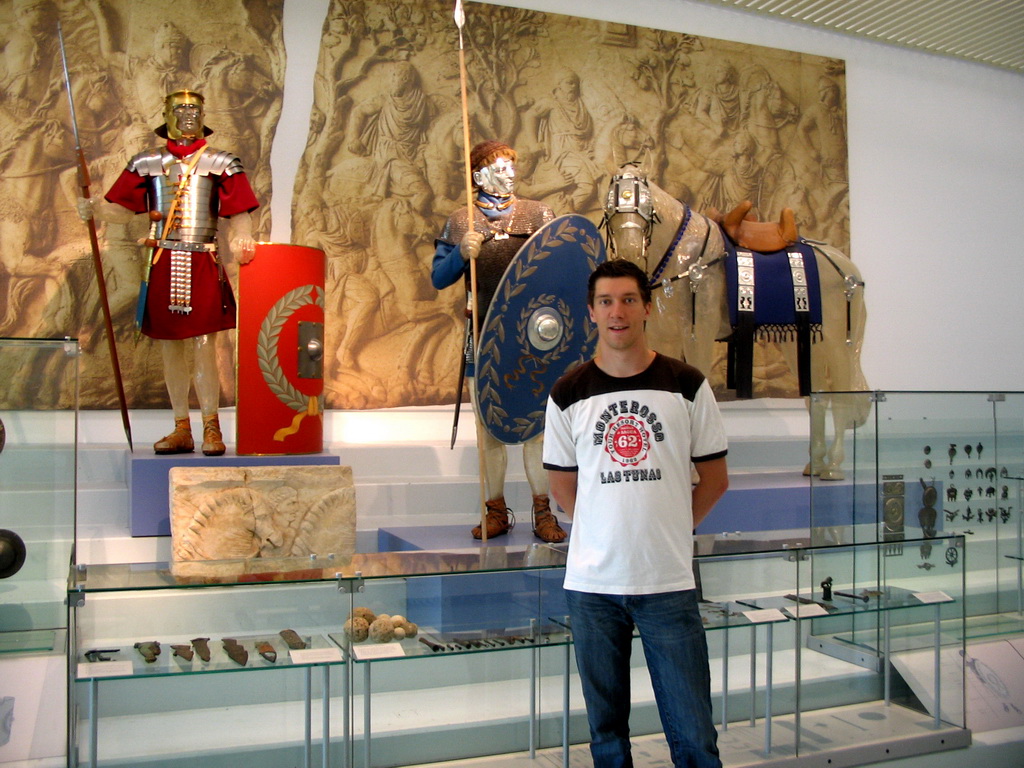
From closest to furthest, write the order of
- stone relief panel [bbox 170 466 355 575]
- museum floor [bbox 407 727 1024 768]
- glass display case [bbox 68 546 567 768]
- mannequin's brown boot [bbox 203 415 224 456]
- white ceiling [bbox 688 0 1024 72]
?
glass display case [bbox 68 546 567 768] → museum floor [bbox 407 727 1024 768] → stone relief panel [bbox 170 466 355 575] → mannequin's brown boot [bbox 203 415 224 456] → white ceiling [bbox 688 0 1024 72]

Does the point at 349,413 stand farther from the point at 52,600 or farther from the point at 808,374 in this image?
the point at 52,600

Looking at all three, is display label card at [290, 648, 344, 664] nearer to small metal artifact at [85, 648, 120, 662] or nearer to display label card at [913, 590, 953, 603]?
small metal artifact at [85, 648, 120, 662]

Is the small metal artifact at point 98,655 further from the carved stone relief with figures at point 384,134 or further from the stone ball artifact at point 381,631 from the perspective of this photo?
the carved stone relief with figures at point 384,134

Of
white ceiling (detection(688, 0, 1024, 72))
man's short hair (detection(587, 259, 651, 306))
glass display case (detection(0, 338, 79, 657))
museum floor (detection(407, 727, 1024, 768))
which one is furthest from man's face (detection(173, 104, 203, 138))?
white ceiling (detection(688, 0, 1024, 72))

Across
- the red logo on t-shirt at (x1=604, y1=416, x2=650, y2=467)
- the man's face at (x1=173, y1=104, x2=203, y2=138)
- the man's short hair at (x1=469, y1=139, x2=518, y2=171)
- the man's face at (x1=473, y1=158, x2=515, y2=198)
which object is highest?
the man's face at (x1=173, y1=104, x2=203, y2=138)

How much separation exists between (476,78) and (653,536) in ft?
14.1

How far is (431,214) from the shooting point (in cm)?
570

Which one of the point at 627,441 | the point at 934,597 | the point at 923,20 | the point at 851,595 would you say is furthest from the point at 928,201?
the point at 627,441

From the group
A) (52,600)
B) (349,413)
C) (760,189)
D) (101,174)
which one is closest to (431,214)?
(349,413)

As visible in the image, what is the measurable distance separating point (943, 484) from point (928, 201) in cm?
400

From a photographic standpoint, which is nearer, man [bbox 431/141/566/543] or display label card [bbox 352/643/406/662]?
display label card [bbox 352/643/406/662]

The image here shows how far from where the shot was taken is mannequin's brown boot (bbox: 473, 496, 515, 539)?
4070 millimetres

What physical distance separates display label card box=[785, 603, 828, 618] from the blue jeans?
740 mm

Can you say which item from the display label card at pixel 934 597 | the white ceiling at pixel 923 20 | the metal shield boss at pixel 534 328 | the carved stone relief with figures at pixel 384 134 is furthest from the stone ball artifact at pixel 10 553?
the white ceiling at pixel 923 20
